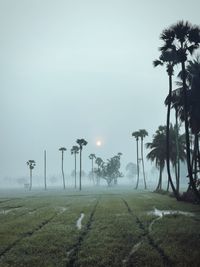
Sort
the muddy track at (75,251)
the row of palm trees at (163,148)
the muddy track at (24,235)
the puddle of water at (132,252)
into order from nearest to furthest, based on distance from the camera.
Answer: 1. the puddle of water at (132,252)
2. the muddy track at (75,251)
3. the muddy track at (24,235)
4. the row of palm trees at (163,148)

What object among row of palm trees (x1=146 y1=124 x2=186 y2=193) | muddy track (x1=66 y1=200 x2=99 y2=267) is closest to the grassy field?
muddy track (x1=66 y1=200 x2=99 y2=267)

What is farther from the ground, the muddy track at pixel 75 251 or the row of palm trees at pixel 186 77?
the row of palm trees at pixel 186 77

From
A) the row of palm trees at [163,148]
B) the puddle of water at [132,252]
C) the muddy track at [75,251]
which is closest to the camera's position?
the puddle of water at [132,252]

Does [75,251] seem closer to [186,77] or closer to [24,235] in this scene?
[24,235]

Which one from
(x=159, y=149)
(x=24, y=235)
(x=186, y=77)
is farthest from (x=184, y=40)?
(x=159, y=149)

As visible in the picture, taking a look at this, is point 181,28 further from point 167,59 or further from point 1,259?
point 1,259

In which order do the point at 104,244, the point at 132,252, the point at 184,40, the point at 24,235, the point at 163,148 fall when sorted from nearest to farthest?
the point at 132,252, the point at 104,244, the point at 24,235, the point at 184,40, the point at 163,148

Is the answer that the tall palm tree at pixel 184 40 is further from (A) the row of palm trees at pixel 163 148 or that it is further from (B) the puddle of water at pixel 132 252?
(A) the row of palm trees at pixel 163 148

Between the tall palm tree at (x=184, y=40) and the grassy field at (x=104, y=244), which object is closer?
the grassy field at (x=104, y=244)

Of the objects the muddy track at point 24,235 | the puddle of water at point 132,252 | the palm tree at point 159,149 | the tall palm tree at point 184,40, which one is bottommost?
the muddy track at point 24,235

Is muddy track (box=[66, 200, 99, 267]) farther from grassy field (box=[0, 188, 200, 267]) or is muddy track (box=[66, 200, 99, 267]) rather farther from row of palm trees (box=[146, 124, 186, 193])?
row of palm trees (box=[146, 124, 186, 193])

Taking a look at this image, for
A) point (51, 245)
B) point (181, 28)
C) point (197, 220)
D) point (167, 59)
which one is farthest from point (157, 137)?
point (51, 245)

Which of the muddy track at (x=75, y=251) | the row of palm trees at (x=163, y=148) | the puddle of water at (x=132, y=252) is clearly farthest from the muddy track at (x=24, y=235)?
the row of palm trees at (x=163, y=148)

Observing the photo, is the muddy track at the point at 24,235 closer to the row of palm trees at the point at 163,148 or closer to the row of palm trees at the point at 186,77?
the row of palm trees at the point at 186,77
